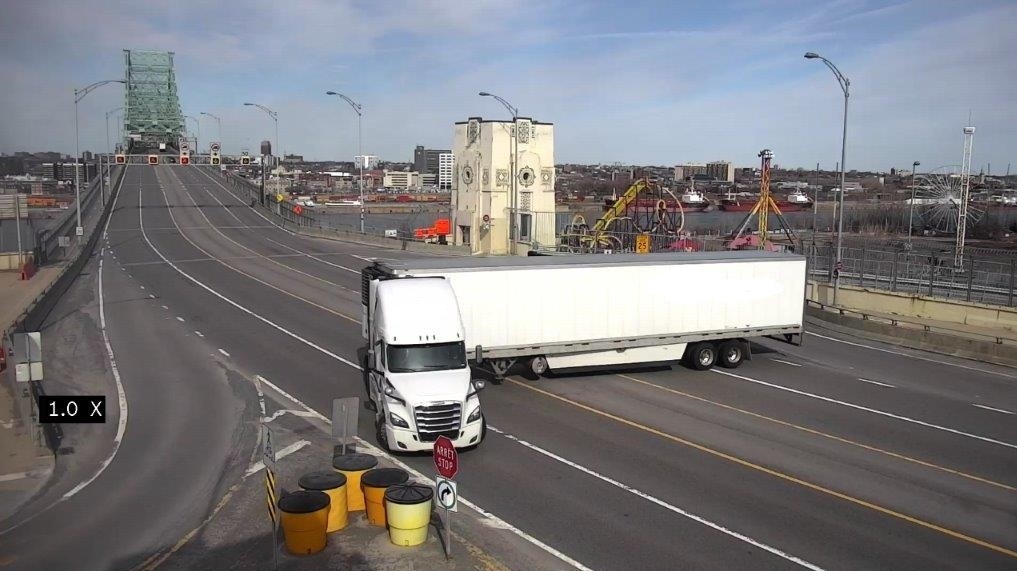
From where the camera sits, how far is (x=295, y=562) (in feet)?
36.0

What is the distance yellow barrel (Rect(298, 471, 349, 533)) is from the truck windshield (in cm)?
399

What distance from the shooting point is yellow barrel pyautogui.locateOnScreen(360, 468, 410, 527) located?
40.1 feet

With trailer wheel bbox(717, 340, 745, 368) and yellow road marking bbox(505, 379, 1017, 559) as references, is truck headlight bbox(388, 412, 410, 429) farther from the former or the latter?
trailer wheel bbox(717, 340, 745, 368)

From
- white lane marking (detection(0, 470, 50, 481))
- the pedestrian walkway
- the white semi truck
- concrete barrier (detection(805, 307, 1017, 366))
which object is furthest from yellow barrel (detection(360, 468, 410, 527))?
concrete barrier (detection(805, 307, 1017, 366))

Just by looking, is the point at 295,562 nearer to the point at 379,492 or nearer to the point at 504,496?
the point at 379,492

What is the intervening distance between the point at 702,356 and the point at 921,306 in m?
16.2

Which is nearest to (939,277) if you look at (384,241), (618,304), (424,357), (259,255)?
(618,304)

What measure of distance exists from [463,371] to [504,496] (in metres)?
3.28

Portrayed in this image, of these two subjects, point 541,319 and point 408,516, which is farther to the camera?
point 541,319

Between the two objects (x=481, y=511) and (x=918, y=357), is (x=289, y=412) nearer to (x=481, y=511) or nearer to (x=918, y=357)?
(x=481, y=511)

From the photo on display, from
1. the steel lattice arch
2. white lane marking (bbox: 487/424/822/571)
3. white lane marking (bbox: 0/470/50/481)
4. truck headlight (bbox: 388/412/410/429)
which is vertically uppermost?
the steel lattice arch

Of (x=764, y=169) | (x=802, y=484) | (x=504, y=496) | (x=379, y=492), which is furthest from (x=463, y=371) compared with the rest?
(x=764, y=169)

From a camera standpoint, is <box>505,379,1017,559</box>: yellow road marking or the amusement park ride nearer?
<box>505,379,1017,559</box>: yellow road marking

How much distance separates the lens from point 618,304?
71.9 feet
